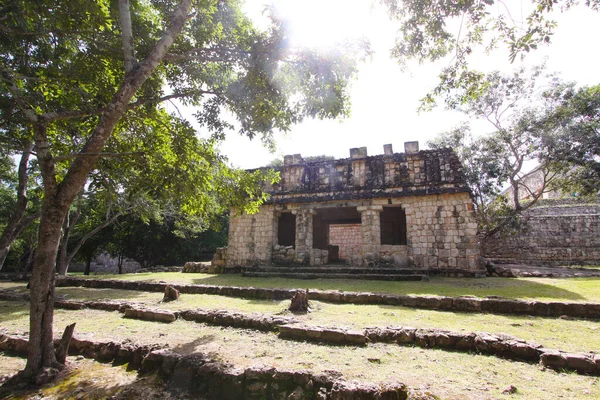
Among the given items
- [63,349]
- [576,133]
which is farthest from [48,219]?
[576,133]

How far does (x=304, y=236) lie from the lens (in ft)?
50.9

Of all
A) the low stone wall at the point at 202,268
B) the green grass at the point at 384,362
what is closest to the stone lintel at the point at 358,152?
the low stone wall at the point at 202,268

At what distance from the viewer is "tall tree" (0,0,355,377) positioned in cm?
418

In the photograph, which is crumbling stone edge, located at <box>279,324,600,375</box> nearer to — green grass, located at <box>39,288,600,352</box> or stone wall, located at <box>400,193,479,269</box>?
green grass, located at <box>39,288,600,352</box>

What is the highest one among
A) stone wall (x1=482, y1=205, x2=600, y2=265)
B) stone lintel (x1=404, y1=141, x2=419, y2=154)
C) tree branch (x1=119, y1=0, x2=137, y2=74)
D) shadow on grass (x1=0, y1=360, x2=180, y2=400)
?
stone lintel (x1=404, y1=141, x2=419, y2=154)

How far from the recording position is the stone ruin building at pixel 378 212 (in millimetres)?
13039

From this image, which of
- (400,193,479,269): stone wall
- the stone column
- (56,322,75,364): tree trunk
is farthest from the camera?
the stone column

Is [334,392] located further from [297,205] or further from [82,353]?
[297,205]

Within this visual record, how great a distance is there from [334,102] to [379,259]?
30.4ft

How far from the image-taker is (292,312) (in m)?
6.57

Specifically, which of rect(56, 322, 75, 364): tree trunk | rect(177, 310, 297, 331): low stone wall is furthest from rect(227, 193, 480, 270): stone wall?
rect(56, 322, 75, 364): tree trunk

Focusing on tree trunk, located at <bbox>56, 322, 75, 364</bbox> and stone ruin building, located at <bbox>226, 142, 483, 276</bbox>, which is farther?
stone ruin building, located at <bbox>226, 142, 483, 276</bbox>

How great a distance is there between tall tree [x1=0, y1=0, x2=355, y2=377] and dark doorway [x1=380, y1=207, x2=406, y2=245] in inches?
500

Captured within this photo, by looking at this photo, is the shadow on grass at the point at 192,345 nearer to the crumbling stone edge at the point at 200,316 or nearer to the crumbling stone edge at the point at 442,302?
the crumbling stone edge at the point at 200,316
